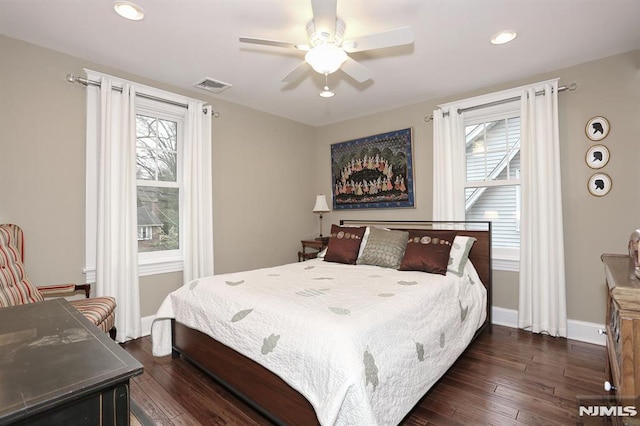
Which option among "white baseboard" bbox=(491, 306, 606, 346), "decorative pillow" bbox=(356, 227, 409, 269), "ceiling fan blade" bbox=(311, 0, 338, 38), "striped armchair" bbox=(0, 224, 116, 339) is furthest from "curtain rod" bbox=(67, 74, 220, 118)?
"white baseboard" bbox=(491, 306, 606, 346)

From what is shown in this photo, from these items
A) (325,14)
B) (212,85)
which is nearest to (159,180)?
(212,85)

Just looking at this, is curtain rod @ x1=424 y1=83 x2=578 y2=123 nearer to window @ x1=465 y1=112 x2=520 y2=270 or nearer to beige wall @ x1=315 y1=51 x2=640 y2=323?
beige wall @ x1=315 y1=51 x2=640 y2=323

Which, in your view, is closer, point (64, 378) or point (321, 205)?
point (64, 378)

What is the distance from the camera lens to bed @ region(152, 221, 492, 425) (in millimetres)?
1493

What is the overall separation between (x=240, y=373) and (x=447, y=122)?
321 cm

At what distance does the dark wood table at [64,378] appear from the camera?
0.71m

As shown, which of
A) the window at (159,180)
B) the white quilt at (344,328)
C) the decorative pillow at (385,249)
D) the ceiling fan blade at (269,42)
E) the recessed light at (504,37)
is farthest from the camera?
the window at (159,180)

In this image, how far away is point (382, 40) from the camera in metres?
1.98

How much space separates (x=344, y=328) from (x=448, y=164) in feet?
8.76

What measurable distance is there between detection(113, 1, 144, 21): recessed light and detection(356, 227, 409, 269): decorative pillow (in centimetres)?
266

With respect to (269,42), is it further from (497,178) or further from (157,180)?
(497,178)

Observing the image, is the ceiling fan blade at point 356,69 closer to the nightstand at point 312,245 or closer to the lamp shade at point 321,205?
the lamp shade at point 321,205

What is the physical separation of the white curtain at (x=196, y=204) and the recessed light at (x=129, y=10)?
1.24 metres

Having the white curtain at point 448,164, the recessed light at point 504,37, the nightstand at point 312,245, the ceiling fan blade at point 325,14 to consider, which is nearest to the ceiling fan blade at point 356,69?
the ceiling fan blade at point 325,14
